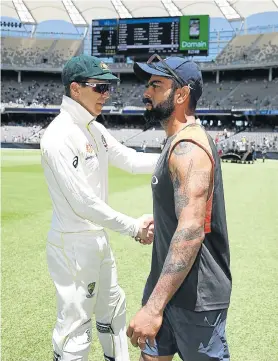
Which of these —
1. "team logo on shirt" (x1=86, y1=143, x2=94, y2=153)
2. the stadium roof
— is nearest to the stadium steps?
the stadium roof

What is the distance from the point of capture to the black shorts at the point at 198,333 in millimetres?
2547

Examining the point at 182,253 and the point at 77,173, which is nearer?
the point at 182,253

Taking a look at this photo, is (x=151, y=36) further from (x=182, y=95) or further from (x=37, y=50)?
(x=182, y=95)

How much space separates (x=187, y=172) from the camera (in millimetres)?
2430

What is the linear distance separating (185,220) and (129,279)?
13.9 feet

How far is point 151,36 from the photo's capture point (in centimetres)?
6088

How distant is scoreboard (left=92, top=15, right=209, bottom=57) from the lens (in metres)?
58.8

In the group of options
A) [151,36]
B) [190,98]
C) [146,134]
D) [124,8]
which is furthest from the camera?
[124,8]

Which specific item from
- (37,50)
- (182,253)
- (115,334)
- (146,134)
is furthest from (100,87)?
(37,50)

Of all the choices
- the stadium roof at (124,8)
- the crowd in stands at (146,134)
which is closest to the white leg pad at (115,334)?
the crowd in stands at (146,134)

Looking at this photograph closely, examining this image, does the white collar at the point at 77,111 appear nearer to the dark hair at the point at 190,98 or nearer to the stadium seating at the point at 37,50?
the dark hair at the point at 190,98

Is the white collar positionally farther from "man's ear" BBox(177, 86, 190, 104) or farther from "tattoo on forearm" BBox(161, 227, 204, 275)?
"tattoo on forearm" BBox(161, 227, 204, 275)

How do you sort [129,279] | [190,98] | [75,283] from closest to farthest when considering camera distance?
[190,98] → [75,283] → [129,279]

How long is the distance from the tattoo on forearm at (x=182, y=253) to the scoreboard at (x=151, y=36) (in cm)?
5917
